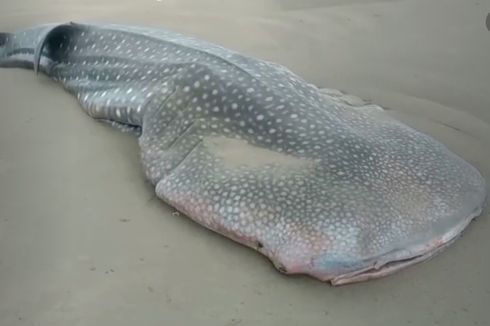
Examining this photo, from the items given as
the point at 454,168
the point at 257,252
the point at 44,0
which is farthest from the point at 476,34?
the point at 44,0

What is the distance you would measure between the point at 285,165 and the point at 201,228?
0.46 m

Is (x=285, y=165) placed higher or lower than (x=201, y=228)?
higher

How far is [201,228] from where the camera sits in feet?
9.91

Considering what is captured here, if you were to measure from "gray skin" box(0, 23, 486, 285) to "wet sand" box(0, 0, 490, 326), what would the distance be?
4.0 inches

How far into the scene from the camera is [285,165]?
291 centimetres

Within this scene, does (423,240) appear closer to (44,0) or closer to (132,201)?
(132,201)

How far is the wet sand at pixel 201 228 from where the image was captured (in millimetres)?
2656

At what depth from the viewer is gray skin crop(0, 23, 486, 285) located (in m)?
2.68

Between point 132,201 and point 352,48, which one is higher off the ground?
point 352,48

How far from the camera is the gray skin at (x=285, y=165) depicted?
2.68m

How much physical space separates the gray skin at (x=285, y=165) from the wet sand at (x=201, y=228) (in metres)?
0.10

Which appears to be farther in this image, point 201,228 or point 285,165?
point 201,228

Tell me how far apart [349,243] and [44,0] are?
3.76 metres

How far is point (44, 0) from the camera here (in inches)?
214
